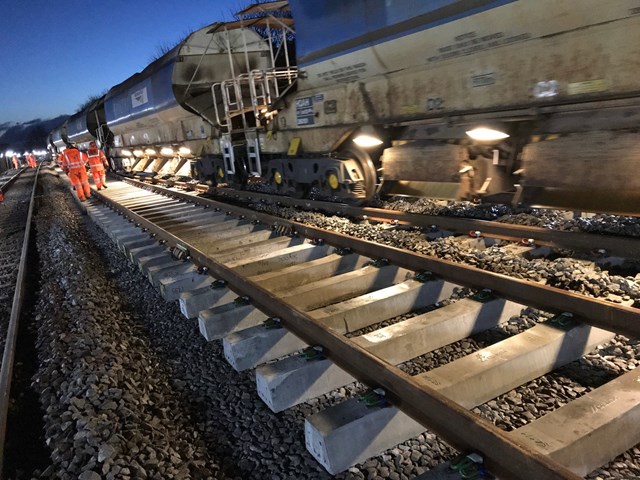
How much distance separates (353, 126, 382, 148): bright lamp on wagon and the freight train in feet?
0.07

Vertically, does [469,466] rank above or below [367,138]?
below

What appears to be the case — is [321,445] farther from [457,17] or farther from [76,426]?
[457,17]

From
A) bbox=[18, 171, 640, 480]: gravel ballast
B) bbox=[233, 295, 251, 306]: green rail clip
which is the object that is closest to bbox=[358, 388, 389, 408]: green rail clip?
bbox=[18, 171, 640, 480]: gravel ballast

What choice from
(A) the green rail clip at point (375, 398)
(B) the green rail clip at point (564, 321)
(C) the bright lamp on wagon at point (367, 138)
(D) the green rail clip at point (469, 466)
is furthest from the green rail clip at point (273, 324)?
(C) the bright lamp on wagon at point (367, 138)

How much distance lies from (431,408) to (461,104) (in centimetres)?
379

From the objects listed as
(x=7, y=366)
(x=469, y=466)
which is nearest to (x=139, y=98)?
(x=7, y=366)

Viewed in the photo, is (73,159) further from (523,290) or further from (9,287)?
(523,290)

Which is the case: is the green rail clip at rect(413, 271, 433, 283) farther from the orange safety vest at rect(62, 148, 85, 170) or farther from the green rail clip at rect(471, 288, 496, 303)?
the orange safety vest at rect(62, 148, 85, 170)

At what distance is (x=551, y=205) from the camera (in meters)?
4.43

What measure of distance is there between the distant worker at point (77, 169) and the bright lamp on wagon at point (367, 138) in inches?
360

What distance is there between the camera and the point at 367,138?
6.33 metres

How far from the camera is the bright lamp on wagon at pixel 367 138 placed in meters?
6.21

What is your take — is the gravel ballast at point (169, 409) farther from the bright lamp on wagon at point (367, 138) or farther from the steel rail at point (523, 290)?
the bright lamp on wagon at point (367, 138)

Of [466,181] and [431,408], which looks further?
[466,181]
